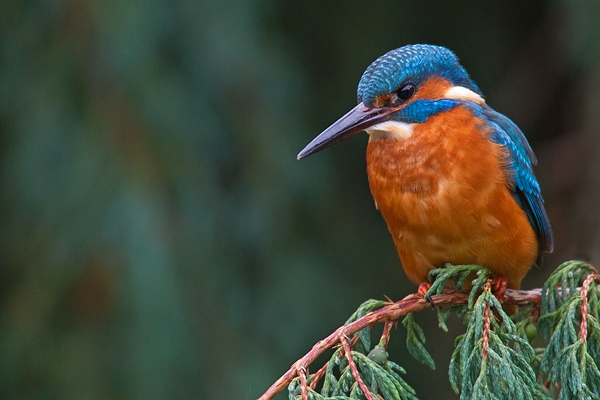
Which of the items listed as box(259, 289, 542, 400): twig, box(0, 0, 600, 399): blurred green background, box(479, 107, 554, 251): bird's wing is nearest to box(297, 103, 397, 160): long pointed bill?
box(479, 107, 554, 251): bird's wing

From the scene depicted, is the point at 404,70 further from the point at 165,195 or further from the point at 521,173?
the point at 165,195

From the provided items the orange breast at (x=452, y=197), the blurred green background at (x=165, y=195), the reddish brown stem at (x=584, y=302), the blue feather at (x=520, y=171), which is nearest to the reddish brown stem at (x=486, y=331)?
the reddish brown stem at (x=584, y=302)

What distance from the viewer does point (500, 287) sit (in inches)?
82.9

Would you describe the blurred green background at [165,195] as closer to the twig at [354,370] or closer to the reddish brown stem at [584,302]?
the reddish brown stem at [584,302]

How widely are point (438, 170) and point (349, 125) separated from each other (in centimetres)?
26

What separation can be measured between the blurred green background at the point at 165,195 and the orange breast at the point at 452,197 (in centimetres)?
92

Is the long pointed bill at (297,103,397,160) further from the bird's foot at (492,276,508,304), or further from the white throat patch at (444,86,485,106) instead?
the bird's foot at (492,276,508,304)

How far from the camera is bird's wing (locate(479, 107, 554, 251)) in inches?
84.8

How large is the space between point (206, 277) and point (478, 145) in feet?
4.21

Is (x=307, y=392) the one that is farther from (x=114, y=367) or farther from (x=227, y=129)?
(x=227, y=129)

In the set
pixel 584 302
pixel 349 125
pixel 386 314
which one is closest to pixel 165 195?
pixel 349 125

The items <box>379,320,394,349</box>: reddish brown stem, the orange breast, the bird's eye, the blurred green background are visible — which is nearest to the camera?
<box>379,320,394,349</box>: reddish brown stem

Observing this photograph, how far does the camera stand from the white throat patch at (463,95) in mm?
2232

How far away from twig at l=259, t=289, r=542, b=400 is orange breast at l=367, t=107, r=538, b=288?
0.09 m
